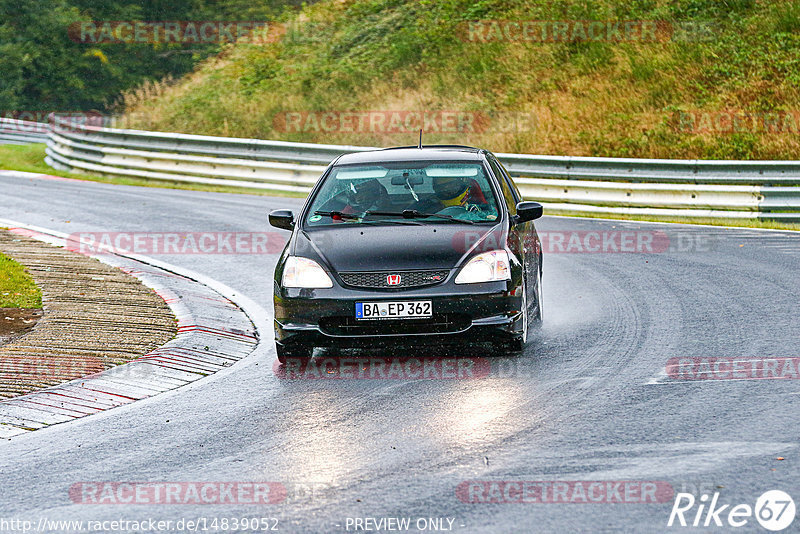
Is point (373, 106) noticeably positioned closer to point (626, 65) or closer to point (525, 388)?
point (626, 65)

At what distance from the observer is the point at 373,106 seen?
28938mm

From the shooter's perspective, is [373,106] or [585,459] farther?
[373,106]

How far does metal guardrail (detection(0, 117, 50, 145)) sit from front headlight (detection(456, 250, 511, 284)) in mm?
36630

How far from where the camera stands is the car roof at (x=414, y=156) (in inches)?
372

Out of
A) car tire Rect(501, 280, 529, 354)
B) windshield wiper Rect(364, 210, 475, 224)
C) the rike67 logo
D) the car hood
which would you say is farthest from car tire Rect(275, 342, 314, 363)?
the rike67 logo

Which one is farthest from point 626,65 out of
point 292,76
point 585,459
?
point 585,459

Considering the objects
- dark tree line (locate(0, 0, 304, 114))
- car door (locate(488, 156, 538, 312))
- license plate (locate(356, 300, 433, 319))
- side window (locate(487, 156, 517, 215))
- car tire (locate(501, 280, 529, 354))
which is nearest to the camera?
license plate (locate(356, 300, 433, 319))

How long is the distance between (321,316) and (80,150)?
2001 cm

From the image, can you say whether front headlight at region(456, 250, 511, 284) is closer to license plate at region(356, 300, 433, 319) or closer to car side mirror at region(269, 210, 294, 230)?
license plate at region(356, 300, 433, 319)

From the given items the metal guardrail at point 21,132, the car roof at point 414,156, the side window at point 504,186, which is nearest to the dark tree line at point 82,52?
the metal guardrail at point 21,132

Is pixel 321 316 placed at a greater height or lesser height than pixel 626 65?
lesser

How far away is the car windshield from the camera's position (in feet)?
28.6

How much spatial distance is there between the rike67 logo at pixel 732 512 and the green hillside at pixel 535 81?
56.1 ft

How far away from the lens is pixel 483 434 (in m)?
6.18
